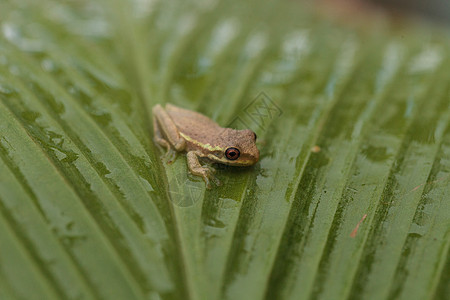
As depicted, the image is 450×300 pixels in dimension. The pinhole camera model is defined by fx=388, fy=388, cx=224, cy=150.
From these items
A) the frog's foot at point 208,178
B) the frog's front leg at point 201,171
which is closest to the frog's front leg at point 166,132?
the frog's front leg at point 201,171

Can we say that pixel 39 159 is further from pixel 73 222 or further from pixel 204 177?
pixel 204 177

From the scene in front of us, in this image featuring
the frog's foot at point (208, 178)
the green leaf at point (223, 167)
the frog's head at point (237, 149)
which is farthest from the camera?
the frog's head at point (237, 149)

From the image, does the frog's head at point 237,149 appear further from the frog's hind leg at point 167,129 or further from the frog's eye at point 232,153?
the frog's hind leg at point 167,129

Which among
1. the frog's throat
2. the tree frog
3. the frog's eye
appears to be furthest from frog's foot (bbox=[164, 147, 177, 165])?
the frog's eye

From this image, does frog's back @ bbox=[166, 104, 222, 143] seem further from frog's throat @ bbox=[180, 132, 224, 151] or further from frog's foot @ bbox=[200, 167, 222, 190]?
frog's foot @ bbox=[200, 167, 222, 190]

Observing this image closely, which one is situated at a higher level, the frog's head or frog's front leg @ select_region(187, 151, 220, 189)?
the frog's head

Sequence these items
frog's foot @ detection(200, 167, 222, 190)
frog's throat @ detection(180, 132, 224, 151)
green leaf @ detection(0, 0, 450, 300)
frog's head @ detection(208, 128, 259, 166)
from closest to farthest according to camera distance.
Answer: green leaf @ detection(0, 0, 450, 300) → frog's foot @ detection(200, 167, 222, 190) → frog's head @ detection(208, 128, 259, 166) → frog's throat @ detection(180, 132, 224, 151)

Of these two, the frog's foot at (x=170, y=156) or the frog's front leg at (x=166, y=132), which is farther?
the frog's front leg at (x=166, y=132)

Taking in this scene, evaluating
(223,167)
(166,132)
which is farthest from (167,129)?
(223,167)
